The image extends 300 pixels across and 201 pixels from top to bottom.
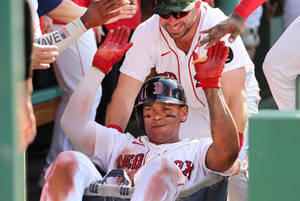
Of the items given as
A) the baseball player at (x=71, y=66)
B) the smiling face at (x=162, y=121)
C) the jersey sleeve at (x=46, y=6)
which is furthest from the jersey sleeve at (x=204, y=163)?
the baseball player at (x=71, y=66)

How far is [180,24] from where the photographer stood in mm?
4055

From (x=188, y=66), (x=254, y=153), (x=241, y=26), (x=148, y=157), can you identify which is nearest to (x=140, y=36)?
(x=188, y=66)

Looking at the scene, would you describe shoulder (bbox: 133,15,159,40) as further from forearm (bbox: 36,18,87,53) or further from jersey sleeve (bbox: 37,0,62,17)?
jersey sleeve (bbox: 37,0,62,17)

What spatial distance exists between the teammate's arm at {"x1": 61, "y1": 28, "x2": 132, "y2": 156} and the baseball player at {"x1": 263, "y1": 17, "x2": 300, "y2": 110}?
34.1 inches

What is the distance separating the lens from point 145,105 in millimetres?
3820

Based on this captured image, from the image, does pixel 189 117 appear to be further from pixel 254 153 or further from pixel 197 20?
pixel 254 153

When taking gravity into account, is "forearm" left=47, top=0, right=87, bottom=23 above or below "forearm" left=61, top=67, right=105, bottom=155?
above

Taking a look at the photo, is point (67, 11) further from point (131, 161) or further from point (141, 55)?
point (131, 161)

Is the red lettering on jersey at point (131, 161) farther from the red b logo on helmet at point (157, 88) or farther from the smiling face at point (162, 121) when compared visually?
the red b logo on helmet at point (157, 88)

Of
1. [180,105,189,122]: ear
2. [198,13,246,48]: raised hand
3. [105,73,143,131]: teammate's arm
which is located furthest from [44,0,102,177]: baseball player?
[198,13,246,48]: raised hand

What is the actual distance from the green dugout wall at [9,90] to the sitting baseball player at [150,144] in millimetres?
1175

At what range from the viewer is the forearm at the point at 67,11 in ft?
15.9

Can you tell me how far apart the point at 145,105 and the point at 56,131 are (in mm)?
1847

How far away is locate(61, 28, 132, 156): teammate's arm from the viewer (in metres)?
3.67
